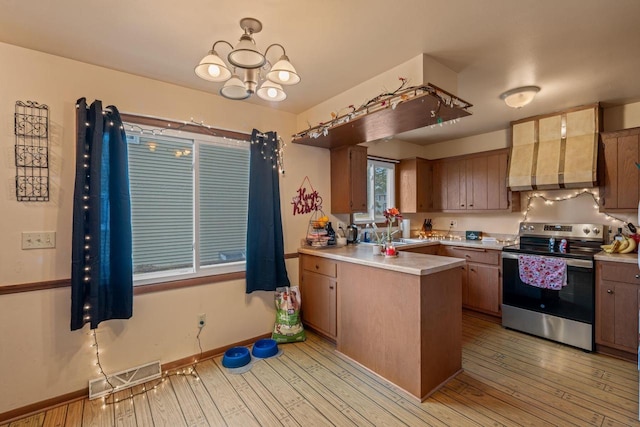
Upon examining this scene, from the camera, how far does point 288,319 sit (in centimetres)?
297

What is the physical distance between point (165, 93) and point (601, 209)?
4490mm

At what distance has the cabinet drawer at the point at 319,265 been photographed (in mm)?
2836

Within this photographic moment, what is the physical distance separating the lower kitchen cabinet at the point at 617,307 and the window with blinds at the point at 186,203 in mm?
3482

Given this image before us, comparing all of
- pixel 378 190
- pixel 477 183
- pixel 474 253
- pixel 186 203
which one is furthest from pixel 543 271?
pixel 186 203

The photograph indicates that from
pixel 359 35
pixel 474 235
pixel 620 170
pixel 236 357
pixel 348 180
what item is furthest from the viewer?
pixel 474 235

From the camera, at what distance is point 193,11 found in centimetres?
163

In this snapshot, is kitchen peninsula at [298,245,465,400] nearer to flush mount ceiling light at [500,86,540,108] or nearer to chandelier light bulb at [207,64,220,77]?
flush mount ceiling light at [500,86,540,108]

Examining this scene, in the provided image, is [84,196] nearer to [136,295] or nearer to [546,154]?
[136,295]

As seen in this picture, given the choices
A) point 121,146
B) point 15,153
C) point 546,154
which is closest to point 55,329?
point 15,153

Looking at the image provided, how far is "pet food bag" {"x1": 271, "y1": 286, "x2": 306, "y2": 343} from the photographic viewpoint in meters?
2.97

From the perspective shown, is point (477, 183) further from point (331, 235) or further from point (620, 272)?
point (331, 235)

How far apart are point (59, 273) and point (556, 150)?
4.79 metres

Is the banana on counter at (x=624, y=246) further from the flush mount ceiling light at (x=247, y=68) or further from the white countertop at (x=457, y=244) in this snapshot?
the flush mount ceiling light at (x=247, y=68)

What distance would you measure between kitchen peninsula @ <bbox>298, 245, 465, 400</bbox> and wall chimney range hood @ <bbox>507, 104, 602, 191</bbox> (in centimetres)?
189
